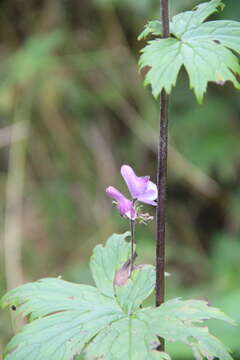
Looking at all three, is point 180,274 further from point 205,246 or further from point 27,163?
point 27,163

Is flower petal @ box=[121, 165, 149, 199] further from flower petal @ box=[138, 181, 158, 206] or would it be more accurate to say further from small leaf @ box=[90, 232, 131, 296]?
small leaf @ box=[90, 232, 131, 296]

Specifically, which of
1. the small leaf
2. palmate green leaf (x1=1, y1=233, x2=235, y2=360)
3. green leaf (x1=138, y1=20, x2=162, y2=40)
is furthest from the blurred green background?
green leaf (x1=138, y1=20, x2=162, y2=40)

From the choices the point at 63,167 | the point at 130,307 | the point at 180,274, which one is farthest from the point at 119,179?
the point at 130,307

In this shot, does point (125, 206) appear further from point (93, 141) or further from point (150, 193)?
point (93, 141)

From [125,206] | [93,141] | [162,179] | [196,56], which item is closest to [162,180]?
[162,179]

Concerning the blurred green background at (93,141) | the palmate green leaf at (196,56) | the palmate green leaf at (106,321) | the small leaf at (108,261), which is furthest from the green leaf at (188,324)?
the blurred green background at (93,141)

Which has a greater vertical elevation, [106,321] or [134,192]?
[134,192]
